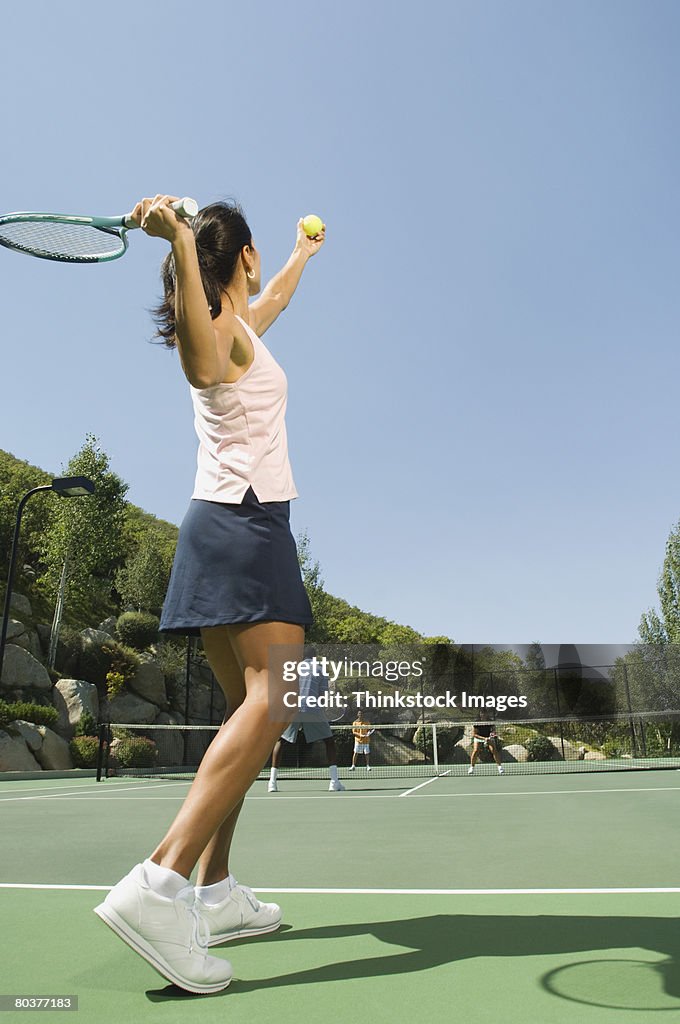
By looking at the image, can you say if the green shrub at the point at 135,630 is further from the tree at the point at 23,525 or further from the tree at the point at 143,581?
the tree at the point at 23,525

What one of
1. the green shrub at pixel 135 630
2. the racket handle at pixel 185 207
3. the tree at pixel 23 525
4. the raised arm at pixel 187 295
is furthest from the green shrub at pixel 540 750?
the racket handle at pixel 185 207

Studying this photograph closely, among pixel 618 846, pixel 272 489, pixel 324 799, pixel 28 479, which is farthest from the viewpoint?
pixel 28 479

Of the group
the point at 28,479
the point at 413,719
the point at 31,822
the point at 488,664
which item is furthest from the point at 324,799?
the point at 488,664

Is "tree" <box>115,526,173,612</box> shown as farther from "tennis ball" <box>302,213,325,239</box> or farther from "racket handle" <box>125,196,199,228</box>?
"racket handle" <box>125,196,199,228</box>

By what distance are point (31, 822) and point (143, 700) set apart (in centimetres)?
1974

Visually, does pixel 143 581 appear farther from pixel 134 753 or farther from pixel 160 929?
pixel 160 929

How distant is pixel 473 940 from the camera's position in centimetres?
200

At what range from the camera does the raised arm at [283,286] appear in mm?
2640

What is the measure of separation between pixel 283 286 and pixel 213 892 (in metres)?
1.86

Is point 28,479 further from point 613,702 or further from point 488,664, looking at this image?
point 613,702

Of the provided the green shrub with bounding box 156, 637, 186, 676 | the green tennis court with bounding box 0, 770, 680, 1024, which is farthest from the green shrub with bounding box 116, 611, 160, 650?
the green tennis court with bounding box 0, 770, 680, 1024

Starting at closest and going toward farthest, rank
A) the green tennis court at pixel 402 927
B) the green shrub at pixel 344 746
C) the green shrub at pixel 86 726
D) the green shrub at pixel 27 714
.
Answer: the green tennis court at pixel 402 927 → the green shrub at pixel 27 714 → the green shrub at pixel 86 726 → the green shrub at pixel 344 746

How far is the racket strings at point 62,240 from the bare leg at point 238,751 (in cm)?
150

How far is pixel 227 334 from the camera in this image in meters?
1.97
